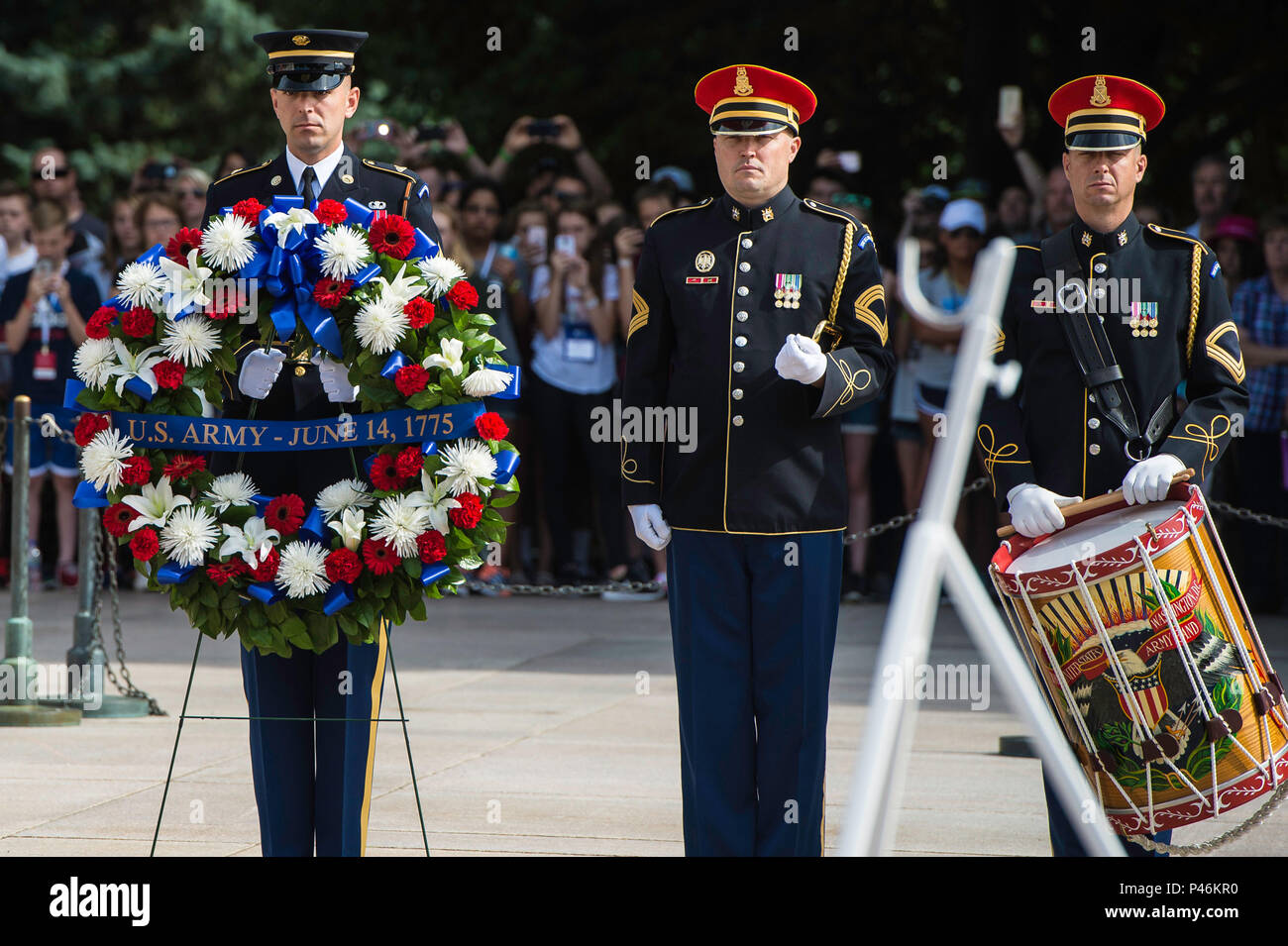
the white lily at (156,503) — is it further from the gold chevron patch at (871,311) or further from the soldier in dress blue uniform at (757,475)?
the gold chevron patch at (871,311)

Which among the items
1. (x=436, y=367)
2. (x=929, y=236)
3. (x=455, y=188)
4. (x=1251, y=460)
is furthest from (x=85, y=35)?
(x=436, y=367)

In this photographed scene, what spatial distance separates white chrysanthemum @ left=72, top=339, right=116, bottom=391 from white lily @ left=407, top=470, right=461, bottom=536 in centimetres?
82

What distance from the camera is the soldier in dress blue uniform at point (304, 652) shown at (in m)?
4.52

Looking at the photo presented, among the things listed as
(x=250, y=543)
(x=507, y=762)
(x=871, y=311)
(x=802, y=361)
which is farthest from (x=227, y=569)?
(x=507, y=762)

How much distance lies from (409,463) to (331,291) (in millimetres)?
455

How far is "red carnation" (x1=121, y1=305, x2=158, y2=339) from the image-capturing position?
446 cm

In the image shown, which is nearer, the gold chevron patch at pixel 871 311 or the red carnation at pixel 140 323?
the red carnation at pixel 140 323

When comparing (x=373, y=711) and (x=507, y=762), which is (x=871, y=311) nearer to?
(x=373, y=711)

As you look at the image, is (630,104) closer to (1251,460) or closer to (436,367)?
(1251,460)

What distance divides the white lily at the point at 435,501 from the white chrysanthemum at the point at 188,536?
1.61ft

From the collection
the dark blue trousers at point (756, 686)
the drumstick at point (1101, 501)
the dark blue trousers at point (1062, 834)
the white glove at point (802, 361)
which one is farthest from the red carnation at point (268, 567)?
the dark blue trousers at point (1062, 834)
